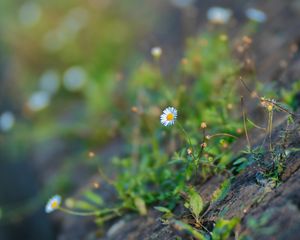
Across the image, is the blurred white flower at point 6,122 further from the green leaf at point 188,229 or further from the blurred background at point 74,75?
the green leaf at point 188,229

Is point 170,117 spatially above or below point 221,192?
above

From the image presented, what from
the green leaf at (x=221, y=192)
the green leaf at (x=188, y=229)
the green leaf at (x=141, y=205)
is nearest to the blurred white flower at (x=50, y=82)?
the green leaf at (x=141, y=205)

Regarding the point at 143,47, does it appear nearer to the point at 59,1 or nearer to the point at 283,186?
the point at 59,1

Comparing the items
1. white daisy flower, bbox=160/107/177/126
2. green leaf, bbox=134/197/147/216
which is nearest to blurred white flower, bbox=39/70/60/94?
green leaf, bbox=134/197/147/216

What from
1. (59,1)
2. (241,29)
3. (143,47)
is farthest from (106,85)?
(59,1)

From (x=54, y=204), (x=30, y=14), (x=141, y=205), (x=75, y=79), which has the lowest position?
(x=141, y=205)

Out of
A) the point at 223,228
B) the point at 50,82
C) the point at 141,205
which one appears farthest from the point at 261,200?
the point at 50,82

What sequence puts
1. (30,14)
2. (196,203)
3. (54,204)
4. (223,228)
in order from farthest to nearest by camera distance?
(30,14), (54,204), (196,203), (223,228)

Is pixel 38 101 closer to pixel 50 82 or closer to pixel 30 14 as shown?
pixel 50 82
